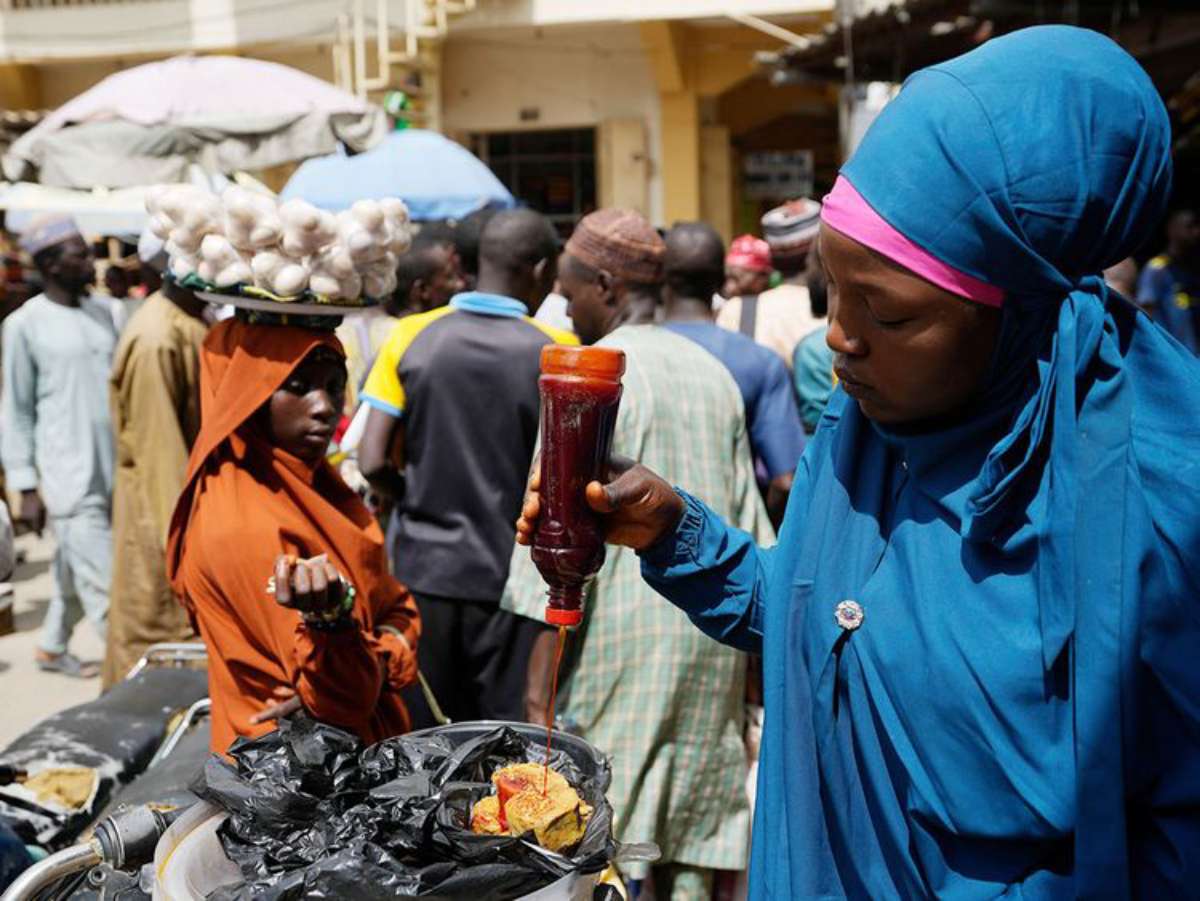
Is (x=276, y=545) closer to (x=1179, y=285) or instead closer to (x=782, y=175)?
(x=1179, y=285)

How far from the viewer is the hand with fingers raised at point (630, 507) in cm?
181

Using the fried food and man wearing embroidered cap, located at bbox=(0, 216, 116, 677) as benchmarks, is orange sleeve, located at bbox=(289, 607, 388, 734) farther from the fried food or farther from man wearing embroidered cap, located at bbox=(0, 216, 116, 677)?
man wearing embroidered cap, located at bbox=(0, 216, 116, 677)

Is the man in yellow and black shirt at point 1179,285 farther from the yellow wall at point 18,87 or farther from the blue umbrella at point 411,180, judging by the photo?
the yellow wall at point 18,87

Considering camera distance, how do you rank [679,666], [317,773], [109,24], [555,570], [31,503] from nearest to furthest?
[555,570] < [317,773] < [679,666] < [31,503] < [109,24]

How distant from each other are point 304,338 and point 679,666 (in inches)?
53.9

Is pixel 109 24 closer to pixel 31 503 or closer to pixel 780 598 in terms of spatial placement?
pixel 31 503

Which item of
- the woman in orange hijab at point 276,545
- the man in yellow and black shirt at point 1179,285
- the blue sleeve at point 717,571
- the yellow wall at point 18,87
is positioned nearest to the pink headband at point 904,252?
the blue sleeve at point 717,571

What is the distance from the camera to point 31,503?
7086mm

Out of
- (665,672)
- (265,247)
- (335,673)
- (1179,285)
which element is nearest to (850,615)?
(335,673)

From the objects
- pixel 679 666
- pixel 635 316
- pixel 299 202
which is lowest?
pixel 679 666

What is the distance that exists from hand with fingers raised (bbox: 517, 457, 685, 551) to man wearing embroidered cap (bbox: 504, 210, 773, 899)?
156cm

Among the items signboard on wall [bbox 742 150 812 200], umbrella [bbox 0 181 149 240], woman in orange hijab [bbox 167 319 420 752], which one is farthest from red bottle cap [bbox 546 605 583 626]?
signboard on wall [bbox 742 150 812 200]

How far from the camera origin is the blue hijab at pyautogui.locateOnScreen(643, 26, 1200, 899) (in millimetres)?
1481

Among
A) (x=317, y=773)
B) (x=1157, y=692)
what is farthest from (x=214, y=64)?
(x=1157, y=692)
